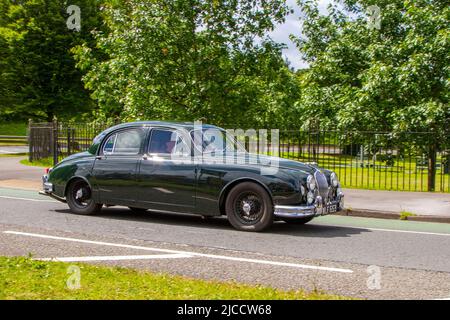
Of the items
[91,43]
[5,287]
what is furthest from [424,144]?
[91,43]

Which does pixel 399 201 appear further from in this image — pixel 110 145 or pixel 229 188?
pixel 110 145

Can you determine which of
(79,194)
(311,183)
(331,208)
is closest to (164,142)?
(79,194)

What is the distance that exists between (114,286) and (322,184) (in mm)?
4646

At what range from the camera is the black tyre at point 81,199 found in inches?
413

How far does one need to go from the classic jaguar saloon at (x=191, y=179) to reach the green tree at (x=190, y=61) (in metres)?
6.99

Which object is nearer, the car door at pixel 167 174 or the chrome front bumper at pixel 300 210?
the chrome front bumper at pixel 300 210

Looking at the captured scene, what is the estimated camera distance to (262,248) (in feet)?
25.3

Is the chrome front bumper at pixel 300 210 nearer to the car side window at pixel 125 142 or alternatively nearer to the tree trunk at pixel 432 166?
the car side window at pixel 125 142

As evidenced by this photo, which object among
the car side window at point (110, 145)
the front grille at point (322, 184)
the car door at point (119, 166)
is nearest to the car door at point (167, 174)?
the car door at point (119, 166)

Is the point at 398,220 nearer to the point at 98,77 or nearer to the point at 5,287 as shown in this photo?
the point at 5,287

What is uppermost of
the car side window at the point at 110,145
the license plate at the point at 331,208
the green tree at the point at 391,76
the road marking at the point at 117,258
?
the green tree at the point at 391,76

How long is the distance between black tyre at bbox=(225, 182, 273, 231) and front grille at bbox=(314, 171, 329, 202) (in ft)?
2.75

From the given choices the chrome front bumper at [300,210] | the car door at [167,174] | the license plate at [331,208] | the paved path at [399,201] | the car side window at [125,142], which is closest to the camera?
the chrome front bumper at [300,210]

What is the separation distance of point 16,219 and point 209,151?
11.4ft
